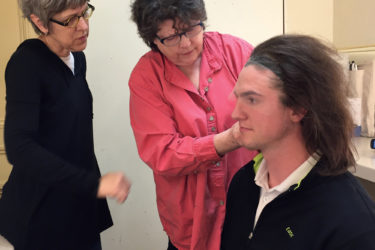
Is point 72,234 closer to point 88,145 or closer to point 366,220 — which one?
point 88,145

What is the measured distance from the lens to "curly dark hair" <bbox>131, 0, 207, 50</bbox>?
122cm

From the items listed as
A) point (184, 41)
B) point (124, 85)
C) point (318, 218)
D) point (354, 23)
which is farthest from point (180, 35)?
point (354, 23)

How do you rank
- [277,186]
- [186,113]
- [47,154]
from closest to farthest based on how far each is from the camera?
[277,186], [47,154], [186,113]

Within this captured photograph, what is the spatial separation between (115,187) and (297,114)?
0.57 meters

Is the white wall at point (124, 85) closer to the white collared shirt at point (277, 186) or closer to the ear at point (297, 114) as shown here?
the white collared shirt at point (277, 186)

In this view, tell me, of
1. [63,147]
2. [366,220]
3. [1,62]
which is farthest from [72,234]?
[1,62]

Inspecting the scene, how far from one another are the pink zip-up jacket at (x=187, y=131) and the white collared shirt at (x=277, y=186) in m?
0.16

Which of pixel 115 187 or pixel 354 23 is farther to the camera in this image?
pixel 354 23

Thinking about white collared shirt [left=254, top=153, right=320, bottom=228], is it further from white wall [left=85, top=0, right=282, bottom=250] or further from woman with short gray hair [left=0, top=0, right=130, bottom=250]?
white wall [left=85, top=0, right=282, bottom=250]

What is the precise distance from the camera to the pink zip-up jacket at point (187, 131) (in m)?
1.29

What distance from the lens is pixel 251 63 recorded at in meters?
1.05

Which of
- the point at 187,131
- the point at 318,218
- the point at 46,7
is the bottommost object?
the point at 318,218

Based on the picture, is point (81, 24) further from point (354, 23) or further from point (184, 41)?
point (354, 23)

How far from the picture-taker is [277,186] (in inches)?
42.7
